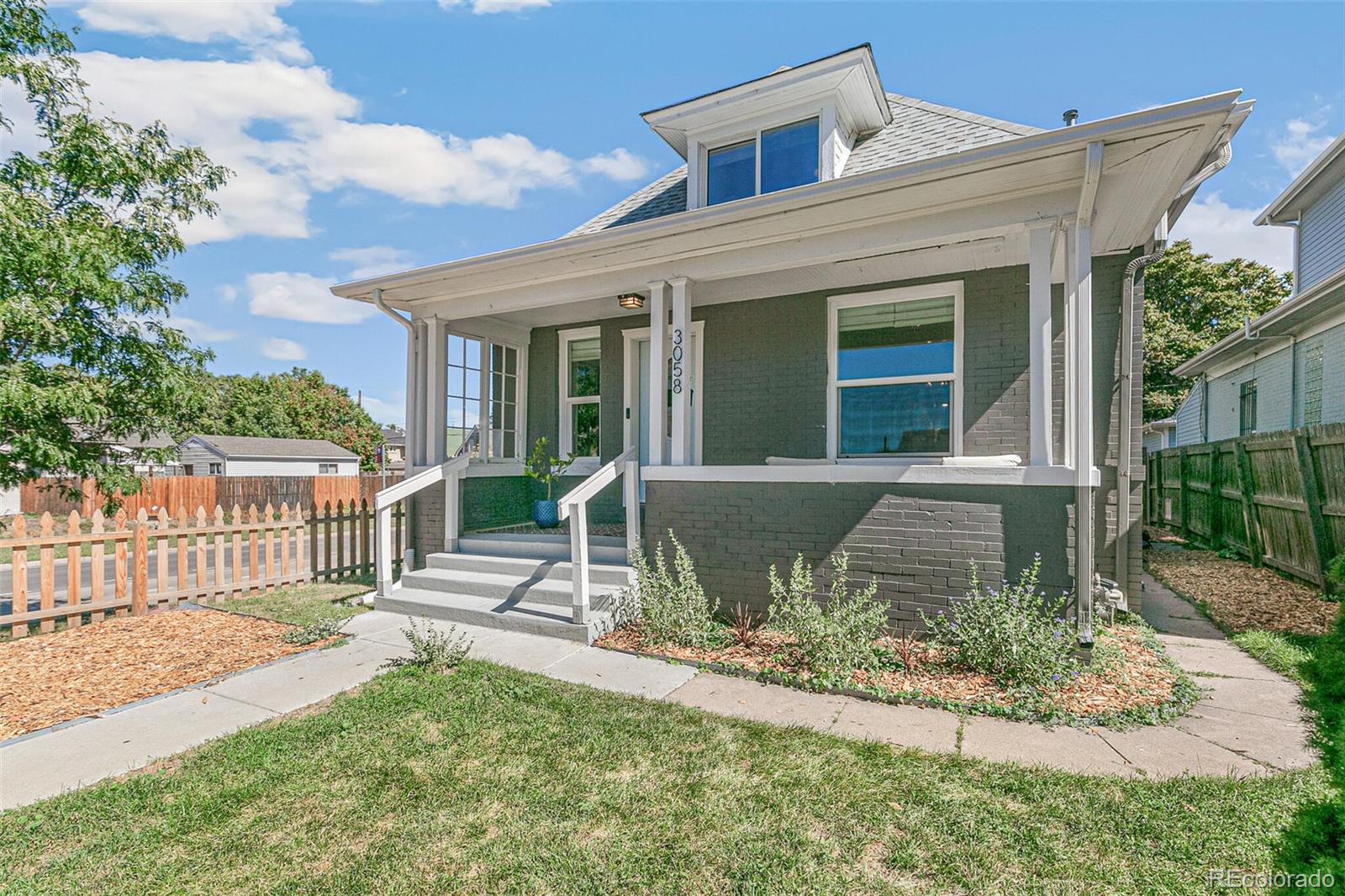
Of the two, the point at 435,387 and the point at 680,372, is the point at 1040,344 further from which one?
the point at 435,387

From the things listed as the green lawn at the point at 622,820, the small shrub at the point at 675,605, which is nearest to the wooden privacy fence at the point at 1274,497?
the green lawn at the point at 622,820

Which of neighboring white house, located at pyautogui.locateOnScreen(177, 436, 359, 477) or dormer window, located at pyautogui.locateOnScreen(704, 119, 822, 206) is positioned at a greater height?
dormer window, located at pyautogui.locateOnScreen(704, 119, 822, 206)

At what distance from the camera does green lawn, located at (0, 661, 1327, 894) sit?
7.03 ft

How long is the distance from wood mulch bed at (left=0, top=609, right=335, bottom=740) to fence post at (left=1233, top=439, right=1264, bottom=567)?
10.6m

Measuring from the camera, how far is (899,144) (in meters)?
7.09

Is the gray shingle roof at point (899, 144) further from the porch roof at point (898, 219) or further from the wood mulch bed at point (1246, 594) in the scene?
the wood mulch bed at point (1246, 594)

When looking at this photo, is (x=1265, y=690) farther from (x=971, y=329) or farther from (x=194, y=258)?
(x=194, y=258)

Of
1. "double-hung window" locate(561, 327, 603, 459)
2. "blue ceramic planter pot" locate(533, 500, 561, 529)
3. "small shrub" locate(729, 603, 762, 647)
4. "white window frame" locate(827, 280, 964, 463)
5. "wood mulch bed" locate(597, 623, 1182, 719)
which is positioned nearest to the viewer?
"wood mulch bed" locate(597, 623, 1182, 719)

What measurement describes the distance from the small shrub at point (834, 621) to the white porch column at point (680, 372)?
4.70 ft

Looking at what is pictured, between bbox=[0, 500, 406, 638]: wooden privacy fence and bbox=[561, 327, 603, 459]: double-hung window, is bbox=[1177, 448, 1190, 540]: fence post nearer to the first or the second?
bbox=[561, 327, 603, 459]: double-hung window

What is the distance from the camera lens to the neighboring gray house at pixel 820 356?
424 centimetres

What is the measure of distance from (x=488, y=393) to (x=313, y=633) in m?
3.50

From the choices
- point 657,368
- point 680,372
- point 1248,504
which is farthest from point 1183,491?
point 657,368

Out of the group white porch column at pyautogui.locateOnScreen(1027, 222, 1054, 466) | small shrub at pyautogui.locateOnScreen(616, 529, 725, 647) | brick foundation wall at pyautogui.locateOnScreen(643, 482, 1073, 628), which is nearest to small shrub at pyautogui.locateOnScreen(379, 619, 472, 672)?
small shrub at pyautogui.locateOnScreen(616, 529, 725, 647)
